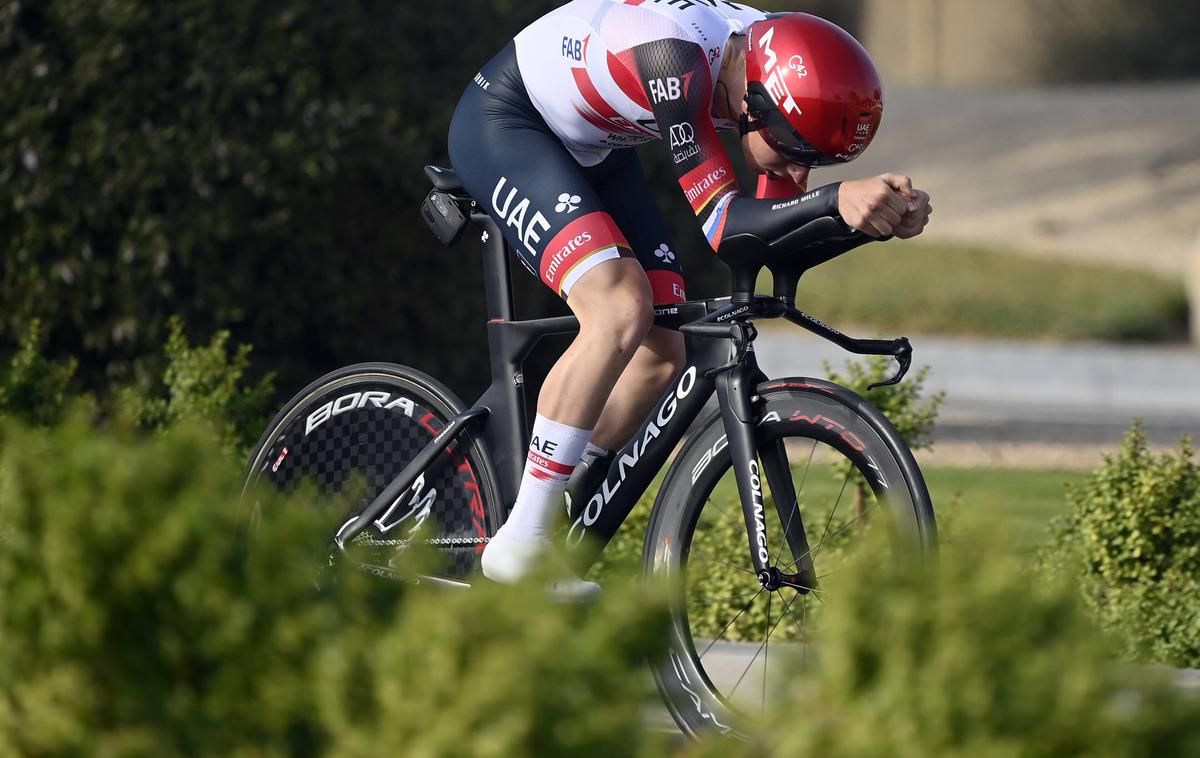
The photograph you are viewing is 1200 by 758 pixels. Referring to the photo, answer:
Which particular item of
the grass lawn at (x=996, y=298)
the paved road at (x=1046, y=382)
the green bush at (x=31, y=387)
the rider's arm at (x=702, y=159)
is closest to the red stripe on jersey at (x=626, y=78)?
the rider's arm at (x=702, y=159)

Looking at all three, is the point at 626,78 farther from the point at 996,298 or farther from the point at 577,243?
the point at 996,298

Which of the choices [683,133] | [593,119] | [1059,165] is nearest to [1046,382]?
[593,119]

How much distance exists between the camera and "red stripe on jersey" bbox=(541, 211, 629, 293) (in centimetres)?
379

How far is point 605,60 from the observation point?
3.87 m

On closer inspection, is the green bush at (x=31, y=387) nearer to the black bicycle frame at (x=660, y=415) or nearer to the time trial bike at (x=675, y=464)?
the time trial bike at (x=675, y=464)

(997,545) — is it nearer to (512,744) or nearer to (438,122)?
(512,744)

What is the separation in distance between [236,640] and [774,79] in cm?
201

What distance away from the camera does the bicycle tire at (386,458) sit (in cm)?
423

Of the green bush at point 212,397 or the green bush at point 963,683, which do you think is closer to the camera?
the green bush at point 963,683

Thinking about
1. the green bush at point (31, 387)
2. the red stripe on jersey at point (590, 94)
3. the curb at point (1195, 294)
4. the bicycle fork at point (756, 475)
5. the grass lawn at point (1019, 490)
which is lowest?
the curb at point (1195, 294)

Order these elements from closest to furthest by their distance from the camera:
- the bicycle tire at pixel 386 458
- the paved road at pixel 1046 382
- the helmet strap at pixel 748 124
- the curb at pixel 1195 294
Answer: the helmet strap at pixel 748 124, the bicycle tire at pixel 386 458, the paved road at pixel 1046 382, the curb at pixel 1195 294

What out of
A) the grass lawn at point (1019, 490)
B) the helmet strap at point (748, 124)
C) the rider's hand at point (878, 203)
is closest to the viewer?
the rider's hand at point (878, 203)

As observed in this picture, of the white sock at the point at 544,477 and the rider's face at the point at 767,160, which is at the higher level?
the rider's face at the point at 767,160

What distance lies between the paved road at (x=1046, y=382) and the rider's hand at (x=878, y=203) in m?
7.73
